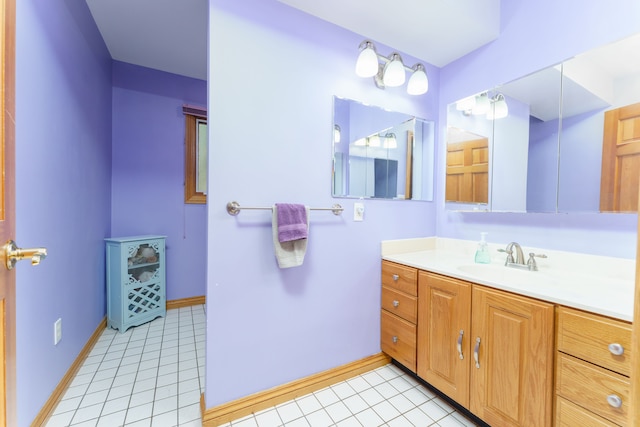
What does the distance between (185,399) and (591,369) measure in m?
1.86

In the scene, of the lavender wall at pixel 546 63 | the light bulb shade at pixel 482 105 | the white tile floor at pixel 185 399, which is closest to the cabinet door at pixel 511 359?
the white tile floor at pixel 185 399

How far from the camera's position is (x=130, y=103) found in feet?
8.14

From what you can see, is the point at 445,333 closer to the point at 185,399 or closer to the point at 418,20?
the point at 185,399

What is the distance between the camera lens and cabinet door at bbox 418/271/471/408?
1267mm

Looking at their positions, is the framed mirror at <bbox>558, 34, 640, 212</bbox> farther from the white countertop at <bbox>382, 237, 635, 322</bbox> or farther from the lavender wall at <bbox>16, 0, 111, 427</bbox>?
the lavender wall at <bbox>16, 0, 111, 427</bbox>

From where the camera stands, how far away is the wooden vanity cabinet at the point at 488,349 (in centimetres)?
100

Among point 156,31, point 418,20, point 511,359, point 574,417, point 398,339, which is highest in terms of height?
point 156,31

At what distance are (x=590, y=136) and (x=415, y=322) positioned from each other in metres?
1.34

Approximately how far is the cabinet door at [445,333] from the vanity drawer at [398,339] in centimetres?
6

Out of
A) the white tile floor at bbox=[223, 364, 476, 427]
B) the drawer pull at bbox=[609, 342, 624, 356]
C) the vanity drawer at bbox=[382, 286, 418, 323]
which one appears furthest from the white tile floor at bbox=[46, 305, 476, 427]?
the drawer pull at bbox=[609, 342, 624, 356]

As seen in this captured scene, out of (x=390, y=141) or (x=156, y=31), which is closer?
(x=390, y=141)

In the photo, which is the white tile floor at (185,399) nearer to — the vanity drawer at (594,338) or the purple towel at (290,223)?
the vanity drawer at (594,338)

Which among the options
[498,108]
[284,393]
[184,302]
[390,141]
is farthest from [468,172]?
[184,302]

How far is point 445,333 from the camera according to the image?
1358mm
